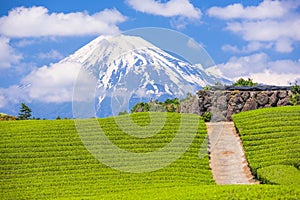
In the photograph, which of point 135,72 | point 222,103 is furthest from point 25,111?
point 135,72

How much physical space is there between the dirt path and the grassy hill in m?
0.54

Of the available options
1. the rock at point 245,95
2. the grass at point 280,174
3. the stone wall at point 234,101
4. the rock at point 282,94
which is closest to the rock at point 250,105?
the stone wall at point 234,101

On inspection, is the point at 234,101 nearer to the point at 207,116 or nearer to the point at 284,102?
the point at 207,116

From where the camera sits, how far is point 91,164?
21172 mm

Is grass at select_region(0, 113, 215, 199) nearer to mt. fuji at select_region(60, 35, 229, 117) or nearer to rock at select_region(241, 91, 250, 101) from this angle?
mt. fuji at select_region(60, 35, 229, 117)

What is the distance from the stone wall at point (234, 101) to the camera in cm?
2917

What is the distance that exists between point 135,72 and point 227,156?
581 cm

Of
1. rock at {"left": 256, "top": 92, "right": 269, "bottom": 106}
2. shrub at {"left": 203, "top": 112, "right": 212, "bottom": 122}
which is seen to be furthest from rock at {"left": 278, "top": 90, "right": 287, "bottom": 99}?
shrub at {"left": 203, "top": 112, "right": 212, "bottom": 122}

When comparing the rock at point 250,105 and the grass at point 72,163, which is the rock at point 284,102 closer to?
the rock at point 250,105

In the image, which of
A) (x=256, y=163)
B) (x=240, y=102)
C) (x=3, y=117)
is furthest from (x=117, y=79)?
(x=3, y=117)

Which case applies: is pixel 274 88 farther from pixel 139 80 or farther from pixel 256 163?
pixel 139 80

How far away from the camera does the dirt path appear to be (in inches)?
816

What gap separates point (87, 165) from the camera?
21.0m

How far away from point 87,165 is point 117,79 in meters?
3.94
